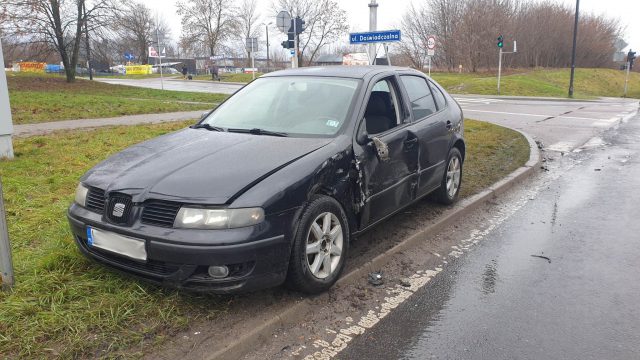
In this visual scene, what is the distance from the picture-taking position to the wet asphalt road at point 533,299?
120 inches

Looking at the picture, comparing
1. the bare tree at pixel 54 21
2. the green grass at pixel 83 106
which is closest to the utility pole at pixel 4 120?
the green grass at pixel 83 106

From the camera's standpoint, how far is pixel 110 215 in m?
3.22

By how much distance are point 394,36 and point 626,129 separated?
7.39 m

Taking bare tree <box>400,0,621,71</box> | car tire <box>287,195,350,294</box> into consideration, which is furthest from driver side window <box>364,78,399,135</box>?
bare tree <box>400,0,621,71</box>

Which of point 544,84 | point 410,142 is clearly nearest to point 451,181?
point 410,142

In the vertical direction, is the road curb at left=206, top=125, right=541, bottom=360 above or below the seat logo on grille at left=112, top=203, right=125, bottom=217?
below

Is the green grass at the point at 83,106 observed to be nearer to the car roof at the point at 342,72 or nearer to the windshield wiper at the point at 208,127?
the windshield wiper at the point at 208,127

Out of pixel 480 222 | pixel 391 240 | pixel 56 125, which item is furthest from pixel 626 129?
pixel 56 125

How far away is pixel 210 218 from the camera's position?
9.84 ft

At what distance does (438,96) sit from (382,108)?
1603mm

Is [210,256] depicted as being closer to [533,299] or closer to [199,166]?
[199,166]

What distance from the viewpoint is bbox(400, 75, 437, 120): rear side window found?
5125 millimetres

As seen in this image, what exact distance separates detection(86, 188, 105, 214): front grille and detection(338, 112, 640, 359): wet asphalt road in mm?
1888

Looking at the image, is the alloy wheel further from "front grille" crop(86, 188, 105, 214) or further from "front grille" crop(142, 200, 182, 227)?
"front grille" crop(86, 188, 105, 214)
